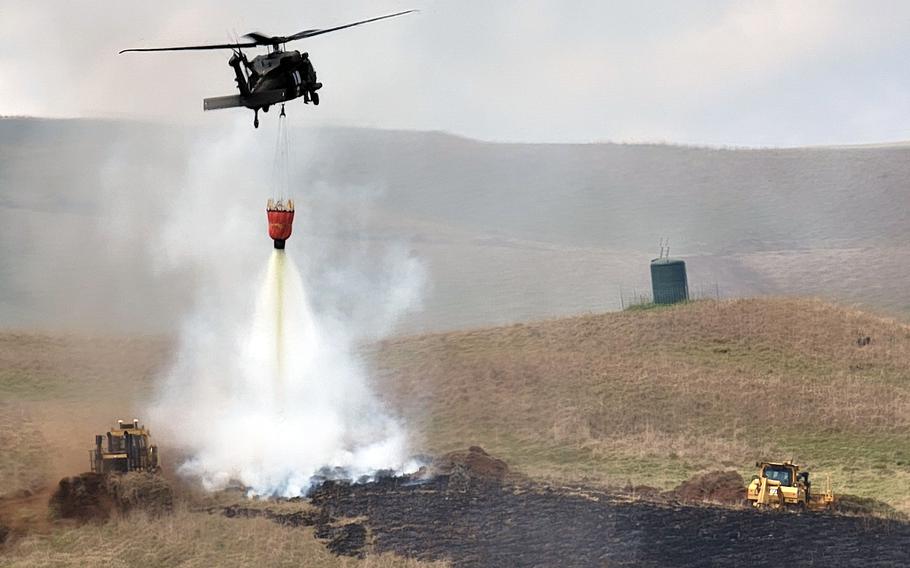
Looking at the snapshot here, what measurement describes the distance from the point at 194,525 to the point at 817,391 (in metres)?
31.8

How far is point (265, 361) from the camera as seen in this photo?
1751 inches

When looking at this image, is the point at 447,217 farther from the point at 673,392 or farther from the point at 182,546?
the point at 182,546

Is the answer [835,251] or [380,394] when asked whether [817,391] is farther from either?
[835,251]

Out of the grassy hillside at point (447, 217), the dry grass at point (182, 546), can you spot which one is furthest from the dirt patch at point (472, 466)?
the grassy hillside at point (447, 217)

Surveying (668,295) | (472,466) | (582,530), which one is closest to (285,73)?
(582,530)

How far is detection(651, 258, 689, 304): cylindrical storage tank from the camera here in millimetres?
71250

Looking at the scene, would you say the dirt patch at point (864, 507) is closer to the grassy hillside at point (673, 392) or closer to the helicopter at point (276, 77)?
the grassy hillside at point (673, 392)

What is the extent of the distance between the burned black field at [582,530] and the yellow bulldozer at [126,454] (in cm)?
593

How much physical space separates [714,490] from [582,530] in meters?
7.50

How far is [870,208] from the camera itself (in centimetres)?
10744

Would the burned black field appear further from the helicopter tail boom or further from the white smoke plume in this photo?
the helicopter tail boom

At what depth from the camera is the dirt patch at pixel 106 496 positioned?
3503 cm

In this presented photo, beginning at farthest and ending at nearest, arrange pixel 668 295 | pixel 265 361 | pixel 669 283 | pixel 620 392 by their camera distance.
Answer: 1. pixel 669 283
2. pixel 668 295
3. pixel 620 392
4. pixel 265 361

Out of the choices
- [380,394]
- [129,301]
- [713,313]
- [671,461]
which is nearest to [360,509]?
[671,461]
